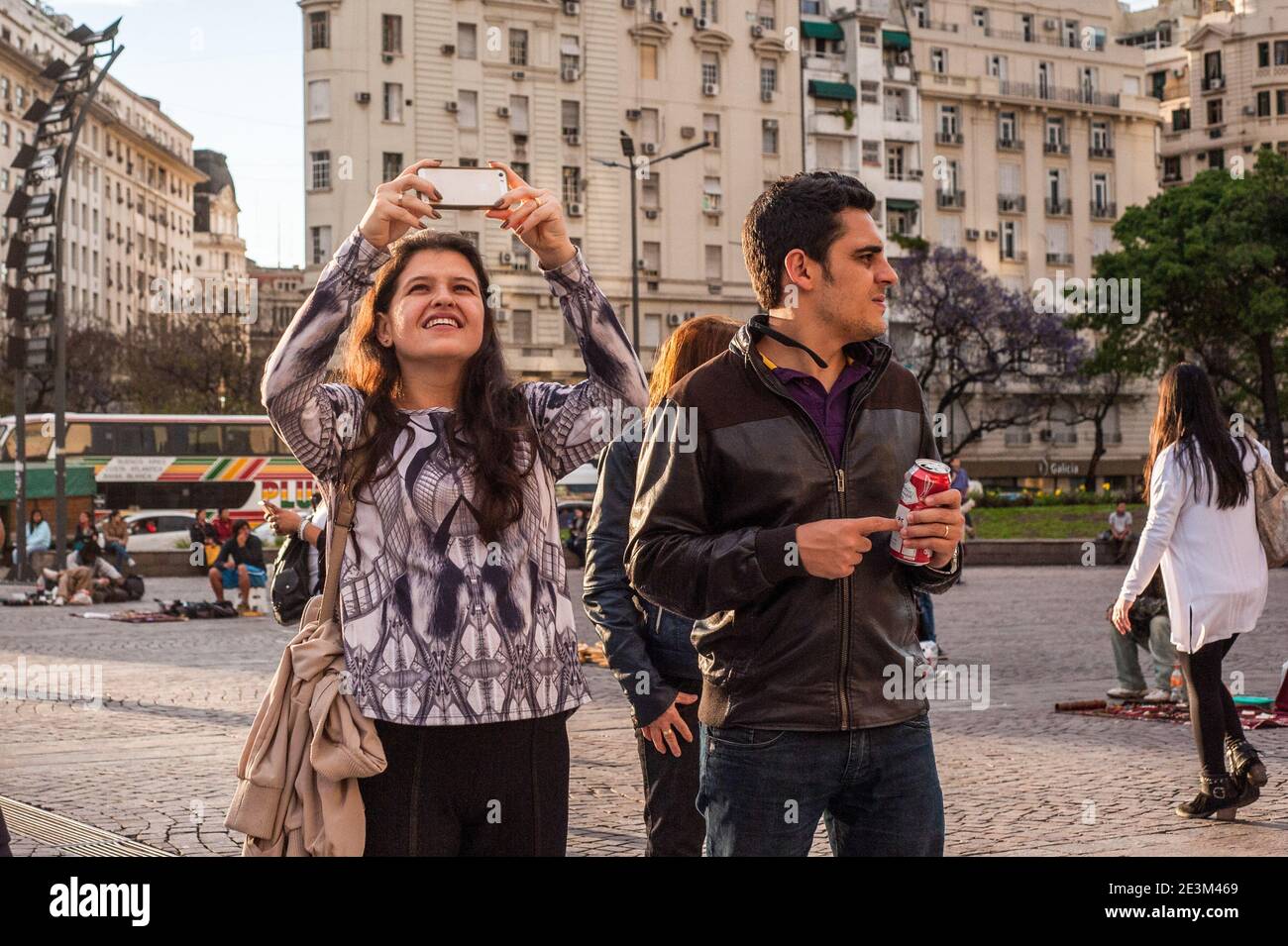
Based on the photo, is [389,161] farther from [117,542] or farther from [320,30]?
[117,542]

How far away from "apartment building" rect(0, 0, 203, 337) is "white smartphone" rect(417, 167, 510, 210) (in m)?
91.2

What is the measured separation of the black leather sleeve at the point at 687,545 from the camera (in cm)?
350

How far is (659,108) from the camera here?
246 feet

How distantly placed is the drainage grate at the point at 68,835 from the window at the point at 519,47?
6715 centimetres

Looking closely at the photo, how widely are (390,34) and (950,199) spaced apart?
26.4m

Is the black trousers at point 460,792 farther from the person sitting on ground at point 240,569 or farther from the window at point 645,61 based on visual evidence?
the window at point 645,61

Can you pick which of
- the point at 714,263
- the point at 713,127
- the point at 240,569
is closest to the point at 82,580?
the point at 240,569

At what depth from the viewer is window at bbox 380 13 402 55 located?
69.8m

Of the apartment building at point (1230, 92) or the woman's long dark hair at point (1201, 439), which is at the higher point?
the apartment building at point (1230, 92)

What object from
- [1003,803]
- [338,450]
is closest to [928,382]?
[1003,803]

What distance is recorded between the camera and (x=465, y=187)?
3613 millimetres

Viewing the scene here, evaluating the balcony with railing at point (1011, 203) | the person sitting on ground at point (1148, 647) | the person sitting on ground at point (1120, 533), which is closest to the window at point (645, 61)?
the balcony with railing at point (1011, 203)
